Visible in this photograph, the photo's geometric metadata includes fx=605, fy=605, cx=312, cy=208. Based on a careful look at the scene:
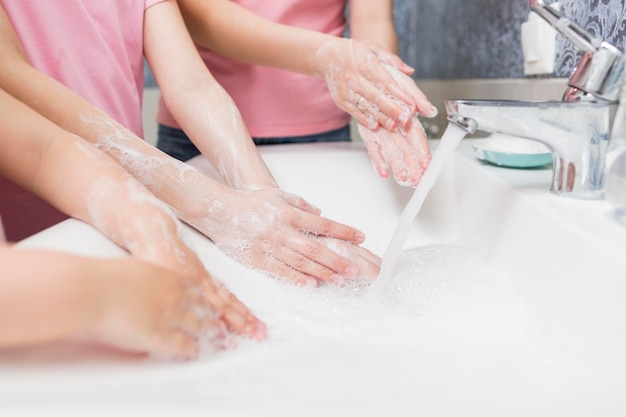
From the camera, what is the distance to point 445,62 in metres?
1.47

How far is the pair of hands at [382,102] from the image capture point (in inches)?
29.6

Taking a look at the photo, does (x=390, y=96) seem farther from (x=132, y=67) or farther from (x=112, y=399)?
(x=112, y=399)

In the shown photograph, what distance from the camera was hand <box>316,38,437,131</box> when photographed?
0.76 meters

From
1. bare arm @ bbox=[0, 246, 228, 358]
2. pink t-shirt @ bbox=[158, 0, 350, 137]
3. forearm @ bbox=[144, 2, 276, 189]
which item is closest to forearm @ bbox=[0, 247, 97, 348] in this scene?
bare arm @ bbox=[0, 246, 228, 358]

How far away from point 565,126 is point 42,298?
0.51 m

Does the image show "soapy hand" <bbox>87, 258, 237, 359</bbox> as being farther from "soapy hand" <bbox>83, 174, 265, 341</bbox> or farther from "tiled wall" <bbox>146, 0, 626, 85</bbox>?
"tiled wall" <bbox>146, 0, 626, 85</bbox>

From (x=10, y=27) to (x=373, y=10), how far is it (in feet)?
1.88

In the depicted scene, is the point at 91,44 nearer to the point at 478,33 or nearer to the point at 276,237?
the point at 276,237

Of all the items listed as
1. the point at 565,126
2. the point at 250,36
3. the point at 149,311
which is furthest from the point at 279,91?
the point at 149,311

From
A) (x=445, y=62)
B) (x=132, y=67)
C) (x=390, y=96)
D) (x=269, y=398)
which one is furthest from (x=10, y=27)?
(x=445, y=62)

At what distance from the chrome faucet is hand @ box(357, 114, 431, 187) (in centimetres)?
13

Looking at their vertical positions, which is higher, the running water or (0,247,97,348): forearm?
(0,247,97,348): forearm

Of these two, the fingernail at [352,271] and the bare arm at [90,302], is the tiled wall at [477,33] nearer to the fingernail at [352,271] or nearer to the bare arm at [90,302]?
the fingernail at [352,271]

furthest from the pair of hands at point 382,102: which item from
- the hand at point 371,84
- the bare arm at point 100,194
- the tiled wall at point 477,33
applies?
the bare arm at point 100,194
